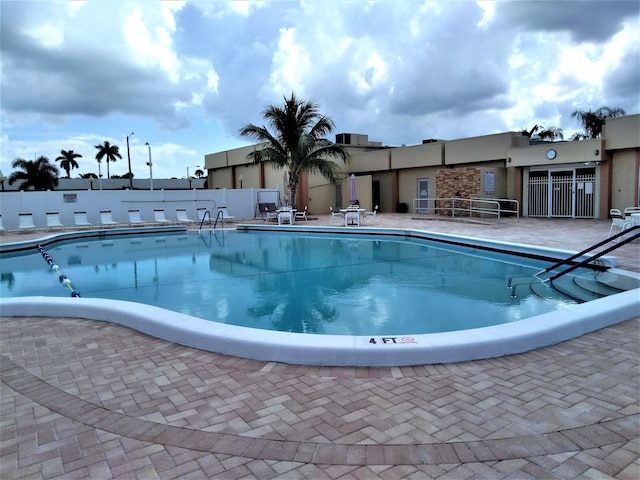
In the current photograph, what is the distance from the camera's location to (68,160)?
190 feet

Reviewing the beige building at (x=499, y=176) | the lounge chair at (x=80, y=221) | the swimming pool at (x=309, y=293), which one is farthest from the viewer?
the lounge chair at (x=80, y=221)

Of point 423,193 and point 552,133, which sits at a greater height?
point 552,133

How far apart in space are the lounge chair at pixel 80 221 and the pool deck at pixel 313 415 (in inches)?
668

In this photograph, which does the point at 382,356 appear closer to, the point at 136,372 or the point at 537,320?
the point at 537,320

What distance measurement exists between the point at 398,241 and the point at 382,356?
10.9 metres

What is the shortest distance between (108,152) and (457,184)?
50387mm

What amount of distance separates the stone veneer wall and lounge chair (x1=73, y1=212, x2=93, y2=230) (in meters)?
16.1

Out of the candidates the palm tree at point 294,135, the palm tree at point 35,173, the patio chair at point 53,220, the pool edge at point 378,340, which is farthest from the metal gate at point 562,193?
the palm tree at point 35,173

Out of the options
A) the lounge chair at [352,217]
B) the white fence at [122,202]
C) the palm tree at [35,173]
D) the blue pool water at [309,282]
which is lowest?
the blue pool water at [309,282]

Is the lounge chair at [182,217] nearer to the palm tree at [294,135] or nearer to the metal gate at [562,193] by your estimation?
the palm tree at [294,135]

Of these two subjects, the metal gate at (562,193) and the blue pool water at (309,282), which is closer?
the blue pool water at (309,282)

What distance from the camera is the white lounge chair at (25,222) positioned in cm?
1784

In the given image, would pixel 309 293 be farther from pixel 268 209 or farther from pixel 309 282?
pixel 268 209

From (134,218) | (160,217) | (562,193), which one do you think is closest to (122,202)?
(134,218)
